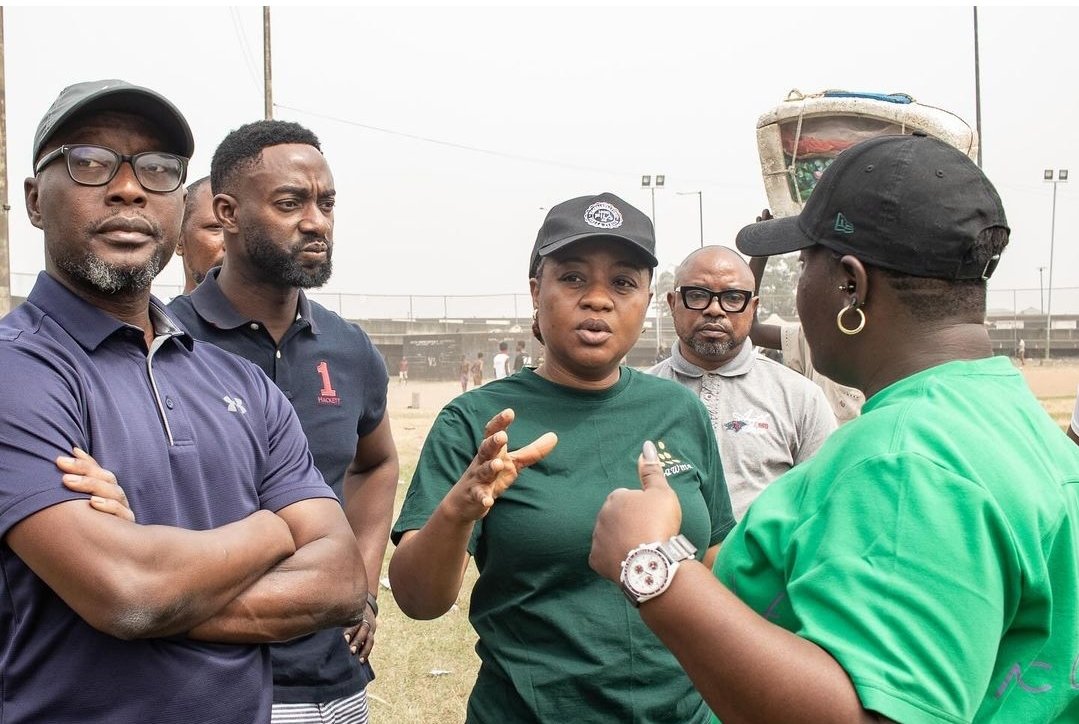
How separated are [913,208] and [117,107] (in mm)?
2038

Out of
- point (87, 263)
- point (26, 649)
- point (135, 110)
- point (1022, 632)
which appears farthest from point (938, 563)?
point (135, 110)

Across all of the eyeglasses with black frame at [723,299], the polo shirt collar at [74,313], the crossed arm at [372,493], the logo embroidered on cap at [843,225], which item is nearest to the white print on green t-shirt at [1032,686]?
the logo embroidered on cap at [843,225]

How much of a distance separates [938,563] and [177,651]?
5.39 ft

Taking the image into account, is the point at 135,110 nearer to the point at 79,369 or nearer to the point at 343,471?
the point at 79,369

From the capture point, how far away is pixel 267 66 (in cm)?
2080

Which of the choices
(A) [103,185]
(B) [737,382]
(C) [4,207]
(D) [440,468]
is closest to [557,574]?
(D) [440,468]

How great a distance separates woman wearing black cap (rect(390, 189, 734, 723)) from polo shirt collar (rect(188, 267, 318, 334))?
94 cm

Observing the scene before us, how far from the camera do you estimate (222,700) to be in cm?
228

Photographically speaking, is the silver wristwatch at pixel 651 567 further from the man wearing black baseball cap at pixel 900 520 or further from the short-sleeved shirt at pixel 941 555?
the short-sleeved shirt at pixel 941 555

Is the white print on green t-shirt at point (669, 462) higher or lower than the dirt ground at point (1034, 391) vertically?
higher

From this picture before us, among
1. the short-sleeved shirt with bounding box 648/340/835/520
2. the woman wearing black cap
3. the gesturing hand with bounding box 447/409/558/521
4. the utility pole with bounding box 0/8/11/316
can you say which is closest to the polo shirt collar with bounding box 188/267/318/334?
the woman wearing black cap

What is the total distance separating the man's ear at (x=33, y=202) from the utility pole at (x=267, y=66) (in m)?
18.3

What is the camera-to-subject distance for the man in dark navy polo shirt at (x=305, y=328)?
3.34 m

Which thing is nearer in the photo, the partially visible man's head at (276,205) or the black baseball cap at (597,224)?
the black baseball cap at (597,224)
